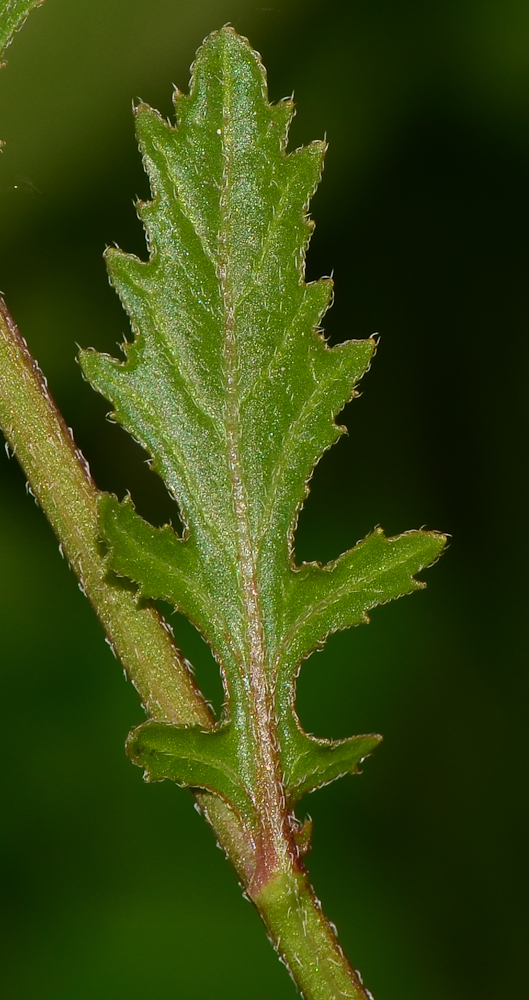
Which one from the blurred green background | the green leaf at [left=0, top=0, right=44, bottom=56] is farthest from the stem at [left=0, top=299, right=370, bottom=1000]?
the blurred green background

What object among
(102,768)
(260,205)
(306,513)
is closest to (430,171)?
(306,513)

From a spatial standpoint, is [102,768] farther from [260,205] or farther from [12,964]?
[260,205]

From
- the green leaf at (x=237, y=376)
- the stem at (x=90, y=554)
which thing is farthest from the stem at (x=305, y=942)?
the green leaf at (x=237, y=376)

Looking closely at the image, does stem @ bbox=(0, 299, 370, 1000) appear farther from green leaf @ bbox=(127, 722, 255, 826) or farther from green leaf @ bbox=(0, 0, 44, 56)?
green leaf @ bbox=(0, 0, 44, 56)

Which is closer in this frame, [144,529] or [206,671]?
[144,529]

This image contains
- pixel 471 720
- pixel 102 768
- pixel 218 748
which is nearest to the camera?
pixel 218 748

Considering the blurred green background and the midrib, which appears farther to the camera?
the blurred green background

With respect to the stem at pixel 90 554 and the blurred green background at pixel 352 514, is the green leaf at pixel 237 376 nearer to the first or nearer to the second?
the stem at pixel 90 554
